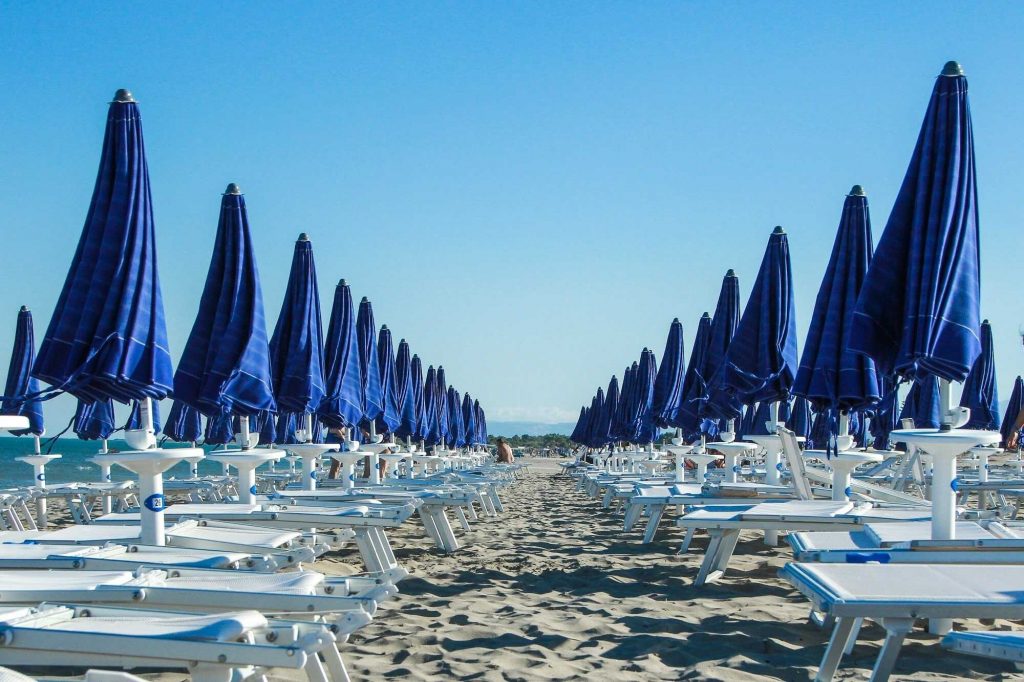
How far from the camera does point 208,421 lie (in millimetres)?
13586

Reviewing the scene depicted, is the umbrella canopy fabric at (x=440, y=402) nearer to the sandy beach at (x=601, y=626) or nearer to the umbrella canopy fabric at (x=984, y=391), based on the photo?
the umbrella canopy fabric at (x=984, y=391)

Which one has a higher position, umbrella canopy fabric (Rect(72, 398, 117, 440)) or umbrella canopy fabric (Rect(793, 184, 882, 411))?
umbrella canopy fabric (Rect(793, 184, 882, 411))

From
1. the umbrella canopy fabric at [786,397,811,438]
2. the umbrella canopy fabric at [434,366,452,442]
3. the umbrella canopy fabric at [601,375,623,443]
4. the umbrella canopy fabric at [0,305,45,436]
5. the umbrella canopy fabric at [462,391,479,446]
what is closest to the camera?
the umbrella canopy fabric at [0,305,45,436]

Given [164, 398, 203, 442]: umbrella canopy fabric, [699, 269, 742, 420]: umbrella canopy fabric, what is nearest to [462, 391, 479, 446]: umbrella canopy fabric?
[164, 398, 203, 442]: umbrella canopy fabric

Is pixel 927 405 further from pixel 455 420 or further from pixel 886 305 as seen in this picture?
pixel 455 420

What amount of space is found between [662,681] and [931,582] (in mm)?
1113

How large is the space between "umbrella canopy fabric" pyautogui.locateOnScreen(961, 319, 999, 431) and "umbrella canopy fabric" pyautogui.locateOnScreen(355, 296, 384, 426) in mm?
8477

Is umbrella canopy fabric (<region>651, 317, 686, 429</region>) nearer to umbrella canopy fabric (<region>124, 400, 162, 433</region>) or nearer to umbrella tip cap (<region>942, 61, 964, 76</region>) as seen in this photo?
umbrella canopy fabric (<region>124, 400, 162, 433</region>)

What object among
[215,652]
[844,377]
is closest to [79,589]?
[215,652]

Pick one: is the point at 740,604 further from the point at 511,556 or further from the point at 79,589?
the point at 79,589

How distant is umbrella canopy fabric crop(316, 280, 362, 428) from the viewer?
31.0ft

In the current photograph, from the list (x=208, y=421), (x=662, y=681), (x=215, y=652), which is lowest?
(x=662, y=681)

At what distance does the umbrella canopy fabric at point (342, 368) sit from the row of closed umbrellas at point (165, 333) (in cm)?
1

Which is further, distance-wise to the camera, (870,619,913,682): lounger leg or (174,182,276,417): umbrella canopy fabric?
(174,182,276,417): umbrella canopy fabric
